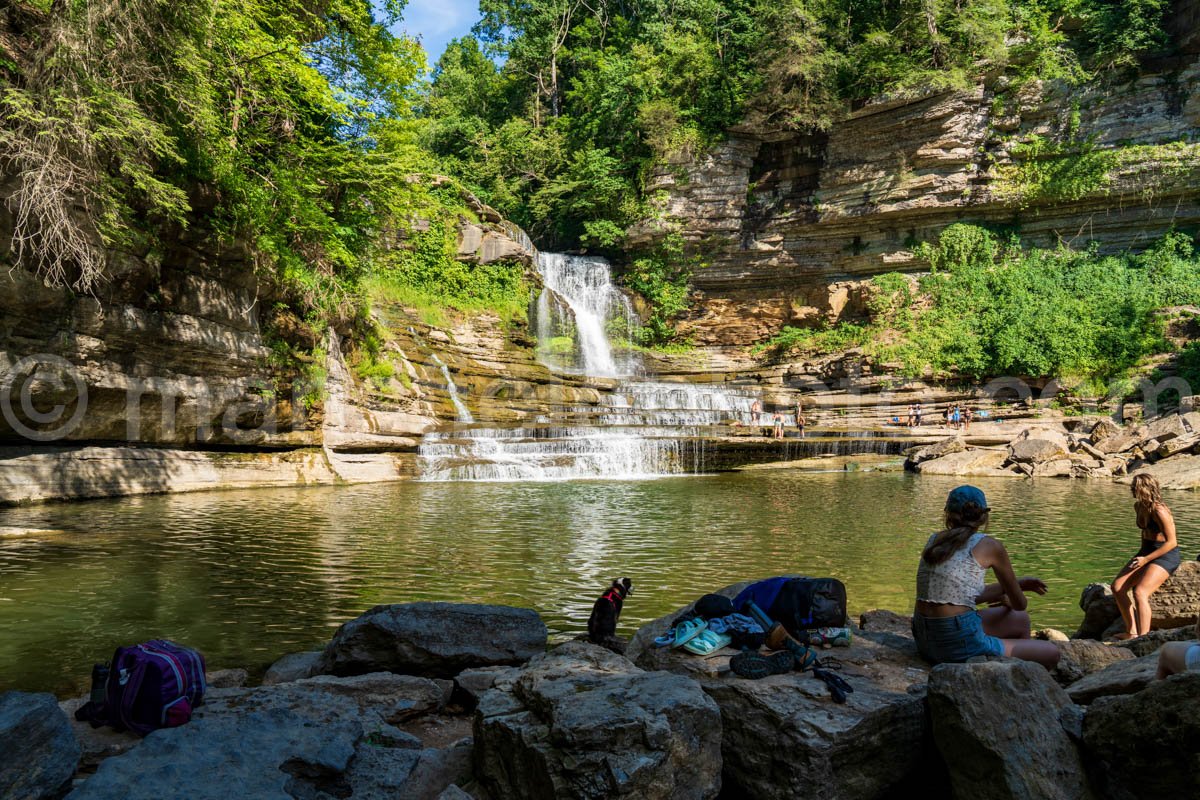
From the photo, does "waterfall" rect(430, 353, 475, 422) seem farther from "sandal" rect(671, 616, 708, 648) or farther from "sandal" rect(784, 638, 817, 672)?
"sandal" rect(784, 638, 817, 672)

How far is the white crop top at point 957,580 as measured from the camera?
3.68 metres

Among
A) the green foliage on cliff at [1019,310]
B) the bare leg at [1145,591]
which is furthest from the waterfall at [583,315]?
the bare leg at [1145,591]

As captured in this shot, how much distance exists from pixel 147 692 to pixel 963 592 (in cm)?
422

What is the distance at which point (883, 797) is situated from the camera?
2.84 m

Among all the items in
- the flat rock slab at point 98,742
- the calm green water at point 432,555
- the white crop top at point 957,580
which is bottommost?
the calm green water at point 432,555

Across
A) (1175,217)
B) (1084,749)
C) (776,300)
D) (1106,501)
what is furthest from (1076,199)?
(1084,749)

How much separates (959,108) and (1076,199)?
6110mm

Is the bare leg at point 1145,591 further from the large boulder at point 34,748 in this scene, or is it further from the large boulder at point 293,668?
the large boulder at point 34,748

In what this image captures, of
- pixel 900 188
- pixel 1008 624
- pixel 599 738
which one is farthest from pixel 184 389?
pixel 900 188

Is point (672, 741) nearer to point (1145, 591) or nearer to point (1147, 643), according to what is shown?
point (1147, 643)

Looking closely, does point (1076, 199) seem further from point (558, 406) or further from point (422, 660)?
point (422, 660)

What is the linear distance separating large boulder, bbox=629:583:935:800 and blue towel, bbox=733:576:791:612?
2.46 feet

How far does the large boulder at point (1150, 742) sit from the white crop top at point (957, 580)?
41.3 inches

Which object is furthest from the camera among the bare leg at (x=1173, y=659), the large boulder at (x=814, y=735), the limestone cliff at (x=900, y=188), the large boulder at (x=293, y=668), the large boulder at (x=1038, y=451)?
the limestone cliff at (x=900, y=188)
